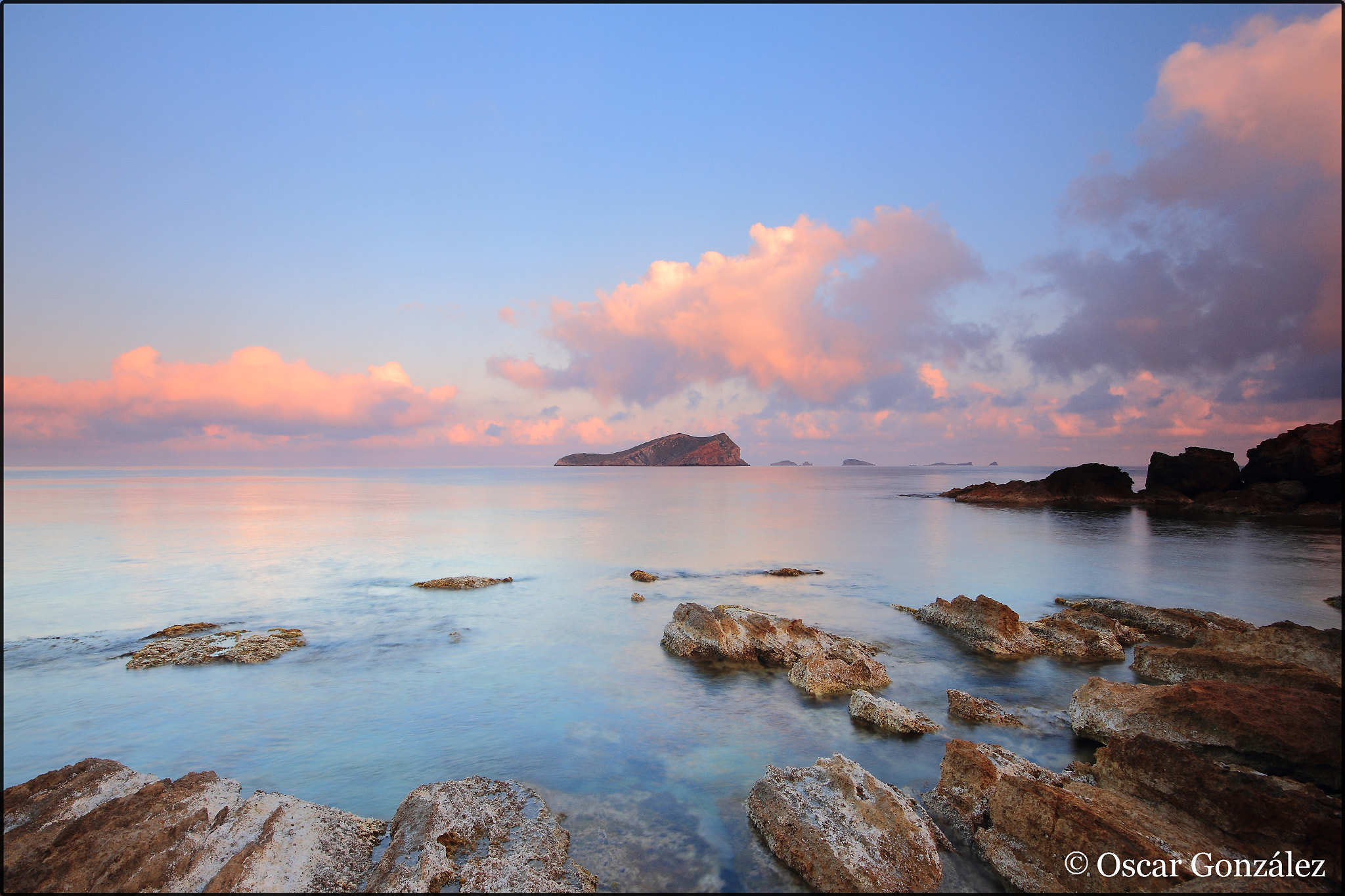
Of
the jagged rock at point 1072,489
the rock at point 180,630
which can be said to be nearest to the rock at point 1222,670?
the rock at point 180,630

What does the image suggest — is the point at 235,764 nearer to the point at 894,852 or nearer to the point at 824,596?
the point at 894,852

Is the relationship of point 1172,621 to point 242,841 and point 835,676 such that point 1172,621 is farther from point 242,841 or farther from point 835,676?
point 242,841

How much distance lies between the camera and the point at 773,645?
15.0 meters

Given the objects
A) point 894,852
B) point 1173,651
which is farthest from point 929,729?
point 1173,651

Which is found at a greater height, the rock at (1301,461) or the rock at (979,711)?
the rock at (1301,461)

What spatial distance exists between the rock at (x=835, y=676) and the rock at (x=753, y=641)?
71 centimetres

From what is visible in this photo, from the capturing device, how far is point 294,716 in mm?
12078

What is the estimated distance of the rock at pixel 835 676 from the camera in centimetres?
1301

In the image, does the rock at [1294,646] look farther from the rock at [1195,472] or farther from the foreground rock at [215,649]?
the rock at [1195,472]

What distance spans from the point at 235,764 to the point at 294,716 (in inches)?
67.4

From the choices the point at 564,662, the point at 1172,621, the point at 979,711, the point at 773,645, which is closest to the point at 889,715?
the point at 979,711

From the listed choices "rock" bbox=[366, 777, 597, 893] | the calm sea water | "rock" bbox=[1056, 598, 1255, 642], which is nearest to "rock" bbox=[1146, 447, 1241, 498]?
the calm sea water

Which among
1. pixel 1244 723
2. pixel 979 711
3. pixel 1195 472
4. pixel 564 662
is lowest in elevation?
pixel 564 662

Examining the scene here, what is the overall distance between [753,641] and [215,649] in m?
13.1
